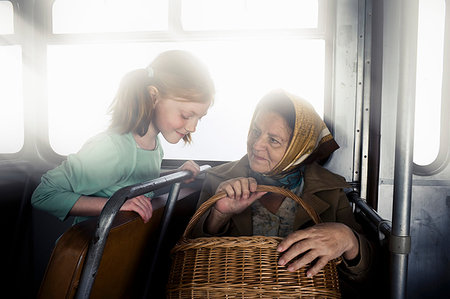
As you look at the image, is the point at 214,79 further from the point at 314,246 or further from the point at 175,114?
the point at 314,246

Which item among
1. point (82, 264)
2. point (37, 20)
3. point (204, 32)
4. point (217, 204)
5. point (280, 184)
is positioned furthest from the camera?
point (37, 20)

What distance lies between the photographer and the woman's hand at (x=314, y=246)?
911 mm

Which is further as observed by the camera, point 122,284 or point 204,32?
point 204,32

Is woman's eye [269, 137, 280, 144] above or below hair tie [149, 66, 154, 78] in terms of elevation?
below

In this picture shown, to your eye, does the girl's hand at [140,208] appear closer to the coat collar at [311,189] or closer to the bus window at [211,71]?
the coat collar at [311,189]

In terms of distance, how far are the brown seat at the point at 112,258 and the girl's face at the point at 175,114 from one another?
0.42m

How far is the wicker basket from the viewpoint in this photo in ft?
2.93

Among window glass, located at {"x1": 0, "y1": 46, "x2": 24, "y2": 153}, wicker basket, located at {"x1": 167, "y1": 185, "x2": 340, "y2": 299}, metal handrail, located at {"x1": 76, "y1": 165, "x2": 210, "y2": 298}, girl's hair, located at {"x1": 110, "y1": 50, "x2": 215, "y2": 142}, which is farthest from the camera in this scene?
window glass, located at {"x1": 0, "y1": 46, "x2": 24, "y2": 153}

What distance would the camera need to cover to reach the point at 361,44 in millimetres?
1872

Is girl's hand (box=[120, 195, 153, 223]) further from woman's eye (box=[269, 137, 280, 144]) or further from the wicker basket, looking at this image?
woman's eye (box=[269, 137, 280, 144])

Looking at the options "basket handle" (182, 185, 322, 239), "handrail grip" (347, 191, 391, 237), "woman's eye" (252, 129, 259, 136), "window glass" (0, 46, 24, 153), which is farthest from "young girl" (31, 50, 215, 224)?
"window glass" (0, 46, 24, 153)

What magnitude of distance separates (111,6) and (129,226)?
1596 mm

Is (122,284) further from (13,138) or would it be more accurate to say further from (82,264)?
(13,138)

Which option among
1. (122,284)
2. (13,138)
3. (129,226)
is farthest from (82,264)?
(13,138)
